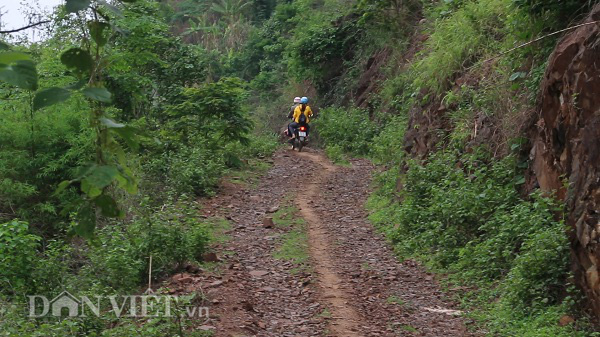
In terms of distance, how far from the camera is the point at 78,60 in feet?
7.45

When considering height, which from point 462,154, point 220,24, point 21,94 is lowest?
point 462,154

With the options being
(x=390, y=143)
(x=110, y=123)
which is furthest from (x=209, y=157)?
(x=110, y=123)

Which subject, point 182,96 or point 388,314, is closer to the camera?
point 388,314

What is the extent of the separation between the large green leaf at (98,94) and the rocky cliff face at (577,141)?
5.80 metres

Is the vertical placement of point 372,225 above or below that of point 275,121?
below

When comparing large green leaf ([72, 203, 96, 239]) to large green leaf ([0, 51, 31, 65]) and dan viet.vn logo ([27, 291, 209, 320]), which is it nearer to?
large green leaf ([0, 51, 31, 65])

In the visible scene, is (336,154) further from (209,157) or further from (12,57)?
(12,57)

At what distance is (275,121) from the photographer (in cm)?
3216

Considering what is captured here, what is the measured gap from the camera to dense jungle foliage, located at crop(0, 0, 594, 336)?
254 centimetres

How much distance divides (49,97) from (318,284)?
23.8 feet

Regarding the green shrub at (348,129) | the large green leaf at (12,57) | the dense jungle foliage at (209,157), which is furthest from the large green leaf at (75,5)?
the green shrub at (348,129)

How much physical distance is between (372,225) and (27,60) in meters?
10.8

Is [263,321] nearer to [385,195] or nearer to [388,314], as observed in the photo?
[388,314]

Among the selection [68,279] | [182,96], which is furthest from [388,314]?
[182,96]
